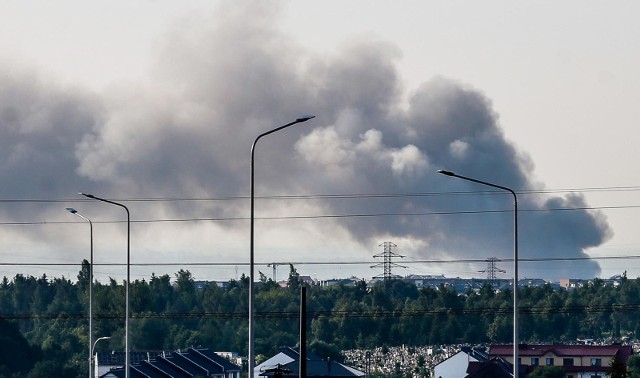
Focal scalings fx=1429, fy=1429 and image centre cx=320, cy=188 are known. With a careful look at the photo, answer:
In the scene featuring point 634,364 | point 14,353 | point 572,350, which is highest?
point 14,353

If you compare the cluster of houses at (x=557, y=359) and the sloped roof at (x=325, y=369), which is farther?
the cluster of houses at (x=557, y=359)

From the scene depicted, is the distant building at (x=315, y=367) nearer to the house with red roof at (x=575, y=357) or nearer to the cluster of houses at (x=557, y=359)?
the cluster of houses at (x=557, y=359)

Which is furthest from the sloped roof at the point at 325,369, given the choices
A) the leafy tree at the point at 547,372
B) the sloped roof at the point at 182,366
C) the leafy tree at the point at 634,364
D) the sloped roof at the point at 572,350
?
the leafy tree at the point at 634,364

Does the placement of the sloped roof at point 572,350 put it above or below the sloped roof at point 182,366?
above

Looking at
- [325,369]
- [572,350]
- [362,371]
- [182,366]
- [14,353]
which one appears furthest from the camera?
[572,350]

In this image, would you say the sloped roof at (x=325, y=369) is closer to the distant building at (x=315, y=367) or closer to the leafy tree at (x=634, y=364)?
the distant building at (x=315, y=367)

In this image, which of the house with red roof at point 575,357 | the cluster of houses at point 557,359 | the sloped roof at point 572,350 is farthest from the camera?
the sloped roof at point 572,350

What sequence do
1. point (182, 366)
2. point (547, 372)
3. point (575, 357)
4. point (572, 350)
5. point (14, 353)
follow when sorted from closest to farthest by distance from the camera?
point (547, 372), point (14, 353), point (182, 366), point (575, 357), point (572, 350)

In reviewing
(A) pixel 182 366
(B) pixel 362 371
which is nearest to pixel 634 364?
(B) pixel 362 371

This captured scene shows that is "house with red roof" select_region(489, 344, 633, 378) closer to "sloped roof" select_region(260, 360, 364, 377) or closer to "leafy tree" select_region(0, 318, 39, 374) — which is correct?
"sloped roof" select_region(260, 360, 364, 377)

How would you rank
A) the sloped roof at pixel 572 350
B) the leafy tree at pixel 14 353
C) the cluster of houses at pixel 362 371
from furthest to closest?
the sloped roof at pixel 572 350, the leafy tree at pixel 14 353, the cluster of houses at pixel 362 371

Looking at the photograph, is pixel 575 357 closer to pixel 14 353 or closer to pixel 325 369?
pixel 325 369

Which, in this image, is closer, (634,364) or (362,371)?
(634,364)

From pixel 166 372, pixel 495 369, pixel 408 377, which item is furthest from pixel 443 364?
pixel 166 372
